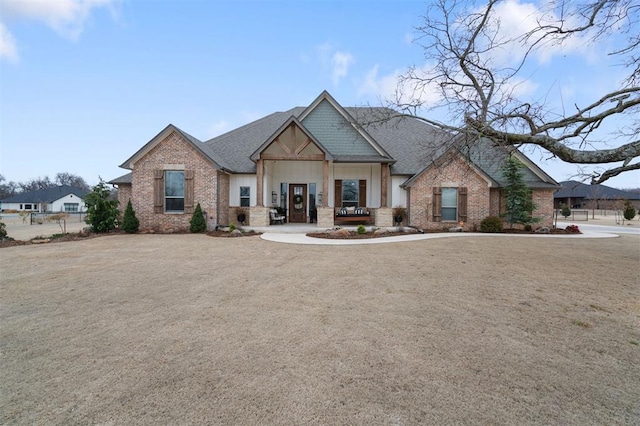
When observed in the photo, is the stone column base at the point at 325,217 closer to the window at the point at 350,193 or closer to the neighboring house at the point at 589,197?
the window at the point at 350,193

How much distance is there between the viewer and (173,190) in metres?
15.5

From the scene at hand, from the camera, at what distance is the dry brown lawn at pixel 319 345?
2402 mm

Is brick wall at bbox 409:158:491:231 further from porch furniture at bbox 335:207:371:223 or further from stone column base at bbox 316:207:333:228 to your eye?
stone column base at bbox 316:207:333:228

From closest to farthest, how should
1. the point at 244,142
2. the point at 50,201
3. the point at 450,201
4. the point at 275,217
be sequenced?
the point at 450,201 < the point at 275,217 < the point at 244,142 < the point at 50,201

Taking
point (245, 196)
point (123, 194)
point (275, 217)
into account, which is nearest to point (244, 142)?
point (245, 196)

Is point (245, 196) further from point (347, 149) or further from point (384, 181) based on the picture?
point (384, 181)

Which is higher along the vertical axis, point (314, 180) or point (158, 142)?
point (158, 142)

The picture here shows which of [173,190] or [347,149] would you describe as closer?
[173,190]

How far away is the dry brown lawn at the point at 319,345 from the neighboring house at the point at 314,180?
333 inches

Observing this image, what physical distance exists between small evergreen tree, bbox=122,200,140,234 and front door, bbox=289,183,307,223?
8.31 m

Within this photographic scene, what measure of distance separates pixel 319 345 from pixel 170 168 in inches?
574

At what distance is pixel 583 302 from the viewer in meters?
5.04

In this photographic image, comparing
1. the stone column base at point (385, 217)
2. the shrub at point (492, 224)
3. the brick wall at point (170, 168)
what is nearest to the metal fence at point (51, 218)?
the brick wall at point (170, 168)

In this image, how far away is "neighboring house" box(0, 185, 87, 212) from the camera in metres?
62.1
